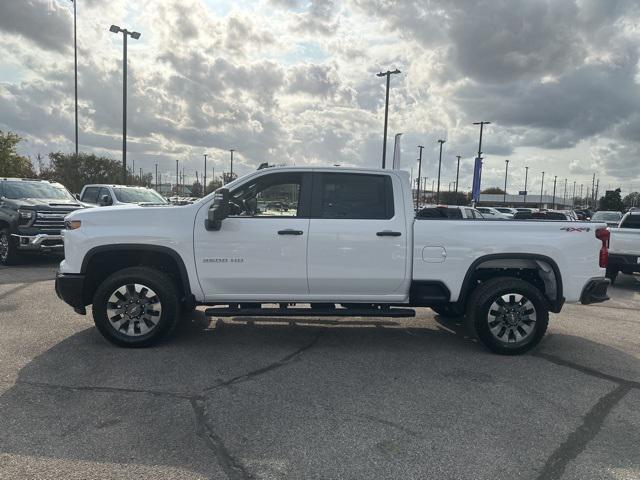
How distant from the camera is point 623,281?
39.7 ft

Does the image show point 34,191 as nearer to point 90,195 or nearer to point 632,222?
point 90,195

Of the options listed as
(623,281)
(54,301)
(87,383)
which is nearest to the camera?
(87,383)

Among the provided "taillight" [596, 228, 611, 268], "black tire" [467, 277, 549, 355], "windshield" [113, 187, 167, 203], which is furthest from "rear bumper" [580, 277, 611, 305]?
"windshield" [113, 187, 167, 203]

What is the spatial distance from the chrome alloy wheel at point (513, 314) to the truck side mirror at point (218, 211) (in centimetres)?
302

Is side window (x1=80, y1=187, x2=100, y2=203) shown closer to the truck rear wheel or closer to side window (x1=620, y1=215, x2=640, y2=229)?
the truck rear wheel

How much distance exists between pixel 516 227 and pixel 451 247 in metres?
0.75

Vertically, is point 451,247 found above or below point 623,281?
above

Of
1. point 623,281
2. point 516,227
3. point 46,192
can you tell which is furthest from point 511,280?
point 46,192

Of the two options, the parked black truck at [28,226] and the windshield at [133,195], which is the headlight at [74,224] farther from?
the windshield at [133,195]

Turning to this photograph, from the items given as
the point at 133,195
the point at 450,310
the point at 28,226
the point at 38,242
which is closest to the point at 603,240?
the point at 450,310

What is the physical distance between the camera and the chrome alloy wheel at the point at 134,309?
5.19 metres

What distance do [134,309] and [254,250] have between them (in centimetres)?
145

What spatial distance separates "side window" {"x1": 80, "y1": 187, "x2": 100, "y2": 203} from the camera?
14312 millimetres

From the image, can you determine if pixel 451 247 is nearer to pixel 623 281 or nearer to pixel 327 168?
pixel 327 168
